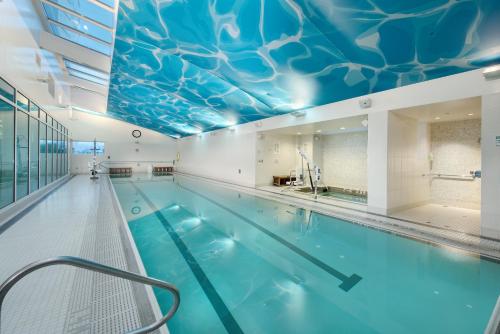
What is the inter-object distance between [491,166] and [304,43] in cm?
315

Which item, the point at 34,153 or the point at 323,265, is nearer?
the point at 323,265

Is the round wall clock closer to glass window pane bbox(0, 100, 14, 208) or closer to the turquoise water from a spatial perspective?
glass window pane bbox(0, 100, 14, 208)

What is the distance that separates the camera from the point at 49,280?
198 cm

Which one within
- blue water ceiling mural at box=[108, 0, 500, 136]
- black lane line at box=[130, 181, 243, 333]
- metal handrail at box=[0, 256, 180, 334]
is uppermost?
blue water ceiling mural at box=[108, 0, 500, 136]

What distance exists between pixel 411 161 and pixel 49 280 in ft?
20.3

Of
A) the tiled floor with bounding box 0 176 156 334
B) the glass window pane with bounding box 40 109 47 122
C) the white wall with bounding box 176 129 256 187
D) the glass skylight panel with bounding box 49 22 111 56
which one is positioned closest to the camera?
the tiled floor with bounding box 0 176 156 334

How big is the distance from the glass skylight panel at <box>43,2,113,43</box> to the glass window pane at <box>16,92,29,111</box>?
196 centimetres

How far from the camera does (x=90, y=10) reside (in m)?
4.36

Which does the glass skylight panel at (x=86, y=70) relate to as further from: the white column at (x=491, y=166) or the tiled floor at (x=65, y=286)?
the white column at (x=491, y=166)

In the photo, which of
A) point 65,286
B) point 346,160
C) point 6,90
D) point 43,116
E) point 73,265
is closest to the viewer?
point 73,265

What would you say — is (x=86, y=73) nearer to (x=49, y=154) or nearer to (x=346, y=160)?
(x=49, y=154)

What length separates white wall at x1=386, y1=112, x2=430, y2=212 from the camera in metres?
4.47

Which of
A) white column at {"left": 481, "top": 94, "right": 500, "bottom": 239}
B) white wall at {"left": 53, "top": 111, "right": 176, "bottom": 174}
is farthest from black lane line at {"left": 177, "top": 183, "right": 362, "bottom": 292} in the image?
white wall at {"left": 53, "top": 111, "right": 176, "bottom": 174}

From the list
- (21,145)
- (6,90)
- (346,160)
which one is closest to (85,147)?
(21,145)
